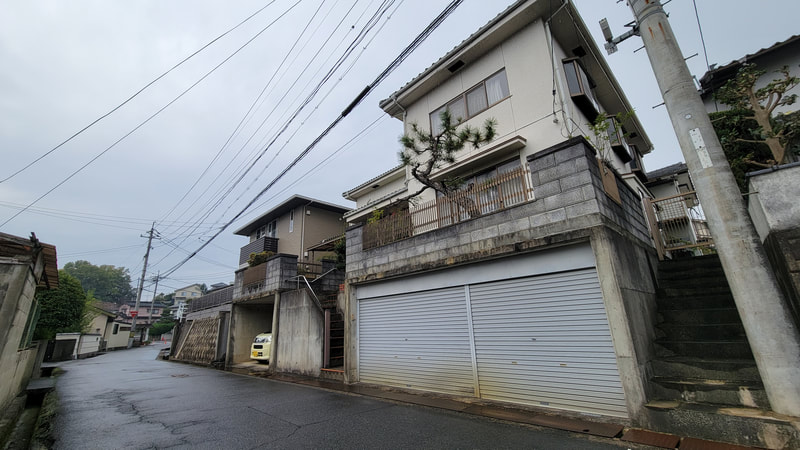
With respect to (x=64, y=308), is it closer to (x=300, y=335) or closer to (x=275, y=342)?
(x=275, y=342)

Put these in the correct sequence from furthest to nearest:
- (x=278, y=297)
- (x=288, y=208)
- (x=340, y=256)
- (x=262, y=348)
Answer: (x=288, y=208) < (x=340, y=256) < (x=262, y=348) < (x=278, y=297)

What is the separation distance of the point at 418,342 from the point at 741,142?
→ 1164cm

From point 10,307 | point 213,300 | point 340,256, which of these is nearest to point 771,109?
point 340,256

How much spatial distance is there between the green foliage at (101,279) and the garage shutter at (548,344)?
269 ft

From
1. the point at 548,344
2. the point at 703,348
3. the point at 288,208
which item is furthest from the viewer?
the point at 288,208

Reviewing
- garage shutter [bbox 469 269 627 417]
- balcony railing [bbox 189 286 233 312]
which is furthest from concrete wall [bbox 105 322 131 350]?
garage shutter [bbox 469 269 627 417]

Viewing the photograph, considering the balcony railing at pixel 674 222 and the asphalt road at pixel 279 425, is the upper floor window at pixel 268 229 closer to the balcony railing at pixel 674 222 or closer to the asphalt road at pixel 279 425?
the asphalt road at pixel 279 425

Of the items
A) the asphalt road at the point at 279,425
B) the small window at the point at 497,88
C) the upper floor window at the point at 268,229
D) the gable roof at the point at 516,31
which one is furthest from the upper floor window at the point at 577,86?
the upper floor window at the point at 268,229

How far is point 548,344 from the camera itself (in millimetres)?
4984

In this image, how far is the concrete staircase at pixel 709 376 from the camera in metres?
3.28

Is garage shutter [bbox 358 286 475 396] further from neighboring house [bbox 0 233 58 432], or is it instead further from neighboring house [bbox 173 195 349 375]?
neighboring house [bbox 0 233 58 432]

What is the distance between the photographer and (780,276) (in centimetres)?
377

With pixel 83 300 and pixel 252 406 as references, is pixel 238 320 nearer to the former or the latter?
pixel 252 406

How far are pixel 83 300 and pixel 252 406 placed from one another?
28.0 m
